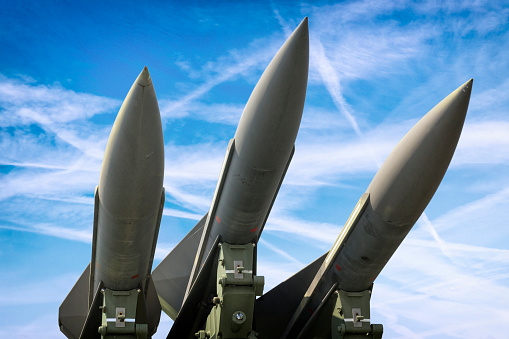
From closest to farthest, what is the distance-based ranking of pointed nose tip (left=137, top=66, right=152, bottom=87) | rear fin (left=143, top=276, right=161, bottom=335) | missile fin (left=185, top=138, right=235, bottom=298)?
1. pointed nose tip (left=137, top=66, right=152, bottom=87)
2. missile fin (left=185, top=138, right=235, bottom=298)
3. rear fin (left=143, top=276, right=161, bottom=335)

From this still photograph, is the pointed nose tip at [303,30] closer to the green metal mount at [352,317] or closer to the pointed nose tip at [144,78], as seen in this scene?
the pointed nose tip at [144,78]

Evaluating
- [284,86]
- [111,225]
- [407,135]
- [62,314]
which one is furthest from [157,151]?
[62,314]

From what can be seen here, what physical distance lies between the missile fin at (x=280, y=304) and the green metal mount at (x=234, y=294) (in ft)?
4.08

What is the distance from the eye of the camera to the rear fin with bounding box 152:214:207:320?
7.28 meters

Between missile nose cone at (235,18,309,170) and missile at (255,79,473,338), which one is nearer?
missile nose cone at (235,18,309,170)

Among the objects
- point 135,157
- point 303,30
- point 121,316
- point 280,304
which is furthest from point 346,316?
point 303,30

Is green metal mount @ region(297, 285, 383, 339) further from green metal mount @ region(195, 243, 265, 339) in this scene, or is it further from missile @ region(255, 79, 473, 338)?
green metal mount @ region(195, 243, 265, 339)

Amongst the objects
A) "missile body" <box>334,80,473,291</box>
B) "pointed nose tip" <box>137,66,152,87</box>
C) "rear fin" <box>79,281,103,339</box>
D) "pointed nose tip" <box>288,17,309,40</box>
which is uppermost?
"pointed nose tip" <box>288,17,309,40</box>

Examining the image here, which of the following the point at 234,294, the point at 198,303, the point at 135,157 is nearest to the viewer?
the point at 135,157

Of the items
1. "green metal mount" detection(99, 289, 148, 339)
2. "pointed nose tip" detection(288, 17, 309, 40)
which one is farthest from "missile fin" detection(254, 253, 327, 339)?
"pointed nose tip" detection(288, 17, 309, 40)

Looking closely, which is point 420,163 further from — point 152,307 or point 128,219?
point 152,307

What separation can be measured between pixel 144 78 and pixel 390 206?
8.96 ft

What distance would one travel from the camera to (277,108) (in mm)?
5176

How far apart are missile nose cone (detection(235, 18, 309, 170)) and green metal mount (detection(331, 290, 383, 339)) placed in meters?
1.89
